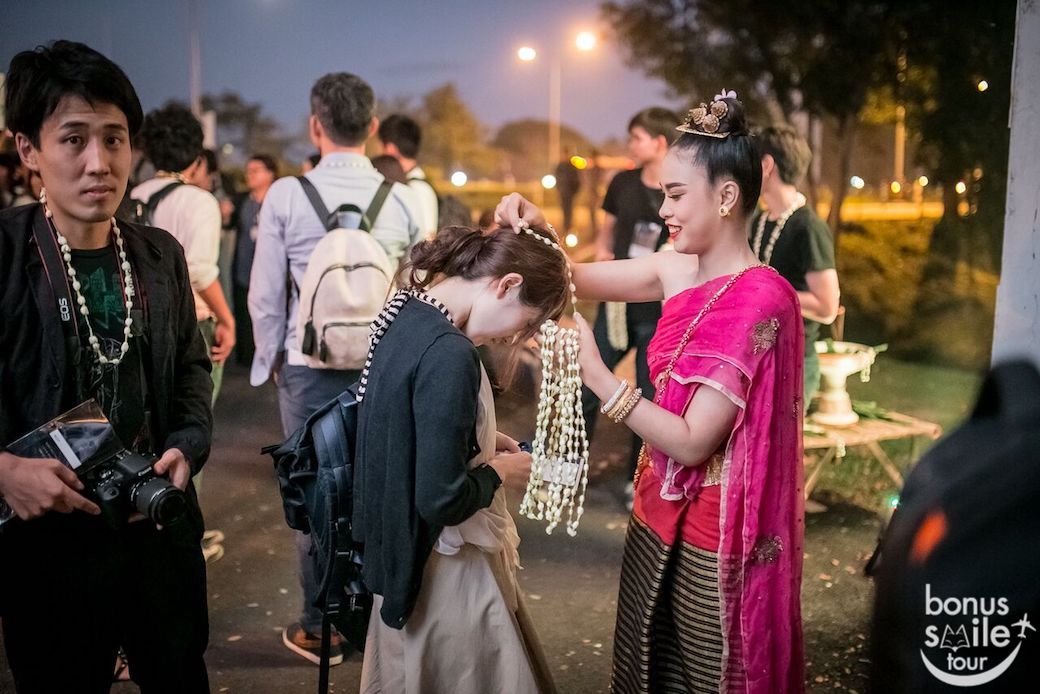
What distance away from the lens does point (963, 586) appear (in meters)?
1.07

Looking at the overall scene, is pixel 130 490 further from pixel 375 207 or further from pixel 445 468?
pixel 375 207

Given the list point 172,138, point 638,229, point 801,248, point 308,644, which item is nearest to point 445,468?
point 308,644

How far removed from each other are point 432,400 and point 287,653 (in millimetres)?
2075

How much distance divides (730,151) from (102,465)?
1.59 metres

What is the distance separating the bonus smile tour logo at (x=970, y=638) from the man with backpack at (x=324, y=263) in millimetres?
2538

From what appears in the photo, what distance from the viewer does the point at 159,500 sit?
1.91 meters

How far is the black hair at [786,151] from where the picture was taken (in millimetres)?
4473

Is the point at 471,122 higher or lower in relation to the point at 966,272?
higher

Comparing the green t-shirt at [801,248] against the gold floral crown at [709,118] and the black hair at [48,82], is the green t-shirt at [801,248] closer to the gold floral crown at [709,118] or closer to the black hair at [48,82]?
the gold floral crown at [709,118]

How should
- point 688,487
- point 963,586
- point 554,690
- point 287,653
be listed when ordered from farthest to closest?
point 287,653 < point 554,690 < point 688,487 < point 963,586

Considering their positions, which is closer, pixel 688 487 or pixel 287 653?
pixel 688 487

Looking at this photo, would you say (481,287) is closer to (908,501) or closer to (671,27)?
(908,501)

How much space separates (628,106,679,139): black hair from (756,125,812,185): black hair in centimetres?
74

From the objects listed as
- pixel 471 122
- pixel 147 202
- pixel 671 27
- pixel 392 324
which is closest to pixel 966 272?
pixel 671 27
